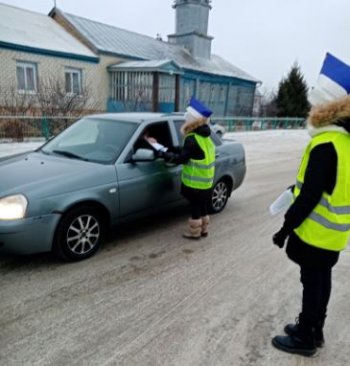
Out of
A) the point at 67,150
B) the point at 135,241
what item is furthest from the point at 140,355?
the point at 67,150

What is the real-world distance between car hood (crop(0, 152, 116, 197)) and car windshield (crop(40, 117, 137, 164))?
18cm

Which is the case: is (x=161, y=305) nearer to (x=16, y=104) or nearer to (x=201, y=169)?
(x=201, y=169)

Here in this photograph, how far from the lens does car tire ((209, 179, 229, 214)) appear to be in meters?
5.73

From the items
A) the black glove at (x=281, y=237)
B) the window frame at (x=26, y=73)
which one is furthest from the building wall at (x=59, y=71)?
the black glove at (x=281, y=237)

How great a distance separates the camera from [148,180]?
451 cm

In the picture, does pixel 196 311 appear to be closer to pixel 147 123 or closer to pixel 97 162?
pixel 97 162

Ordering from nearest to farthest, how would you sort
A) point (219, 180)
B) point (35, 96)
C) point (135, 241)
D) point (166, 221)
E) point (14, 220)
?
point (14, 220) → point (135, 241) → point (166, 221) → point (219, 180) → point (35, 96)

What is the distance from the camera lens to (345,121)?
216 cm

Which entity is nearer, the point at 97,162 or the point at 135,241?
the point at 97,162

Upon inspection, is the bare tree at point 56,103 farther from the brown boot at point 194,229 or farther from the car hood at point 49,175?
the brown boot at point 194,229

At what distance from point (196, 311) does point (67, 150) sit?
2.64 metres

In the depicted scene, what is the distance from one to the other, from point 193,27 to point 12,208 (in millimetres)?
31956

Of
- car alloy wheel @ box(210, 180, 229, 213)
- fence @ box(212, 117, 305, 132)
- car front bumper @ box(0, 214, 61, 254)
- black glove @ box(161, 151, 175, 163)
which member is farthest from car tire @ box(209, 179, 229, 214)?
fence @ box(212, 117, 305, 132)

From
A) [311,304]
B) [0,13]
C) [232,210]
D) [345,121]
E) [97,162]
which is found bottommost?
[232,210]
